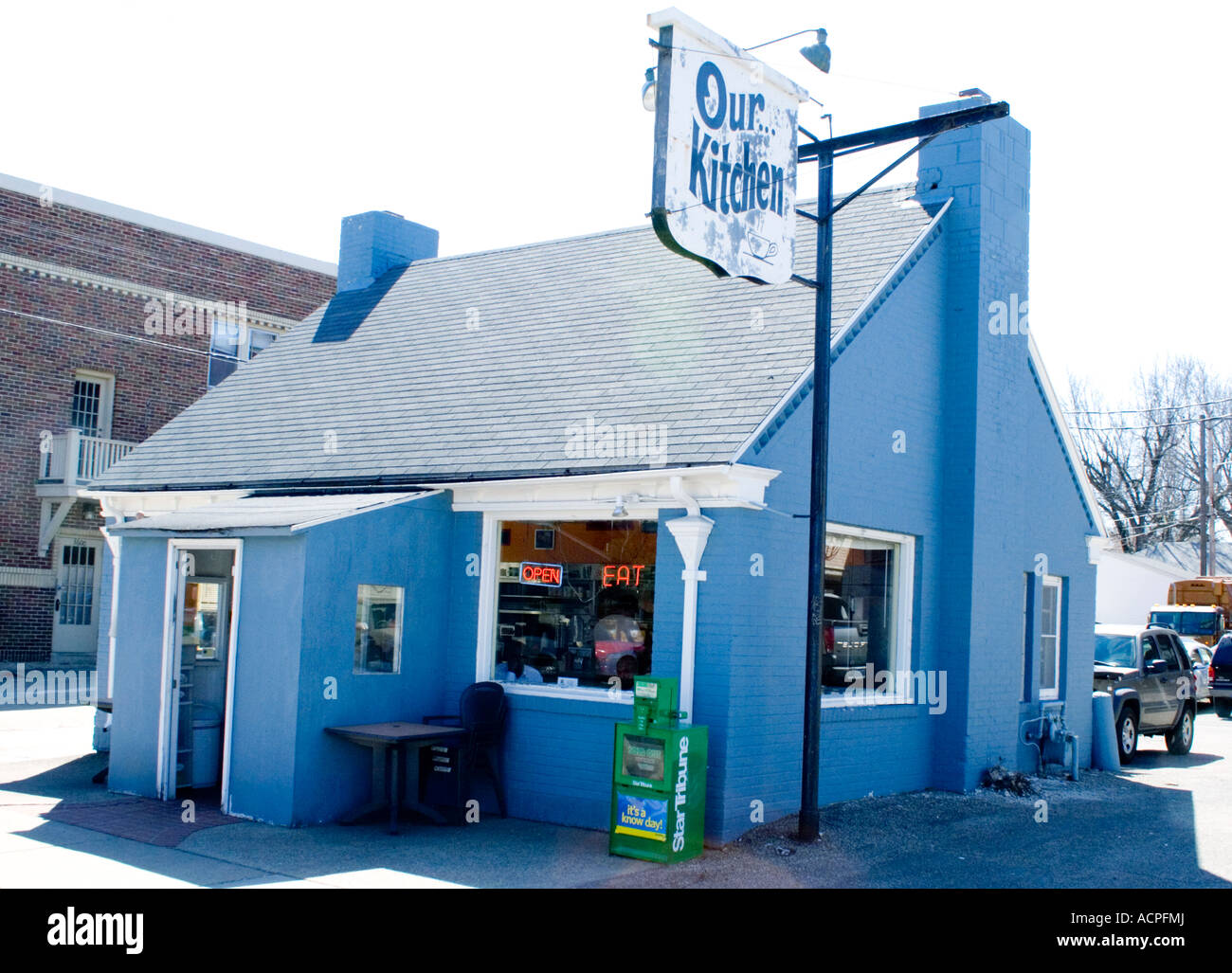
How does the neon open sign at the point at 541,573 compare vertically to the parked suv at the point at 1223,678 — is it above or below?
above

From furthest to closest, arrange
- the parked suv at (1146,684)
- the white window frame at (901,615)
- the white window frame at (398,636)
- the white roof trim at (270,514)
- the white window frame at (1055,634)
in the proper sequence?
the parked suv at (1146,684), the white window frame at (1055,634), the white window frame at (901,615), the white window frame at (398,636), the white roof trim at (270,514)

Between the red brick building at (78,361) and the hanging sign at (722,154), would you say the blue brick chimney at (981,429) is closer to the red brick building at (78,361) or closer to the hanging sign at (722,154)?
the hanging sign at (722,154)

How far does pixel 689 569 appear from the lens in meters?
9.73

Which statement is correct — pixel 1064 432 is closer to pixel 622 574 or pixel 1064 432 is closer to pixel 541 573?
pixel 622 574

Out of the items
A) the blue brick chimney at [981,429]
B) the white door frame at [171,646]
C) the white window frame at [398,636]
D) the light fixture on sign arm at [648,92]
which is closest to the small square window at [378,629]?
the white window frame at [398,636]

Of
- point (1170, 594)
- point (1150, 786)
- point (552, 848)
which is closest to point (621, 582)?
point (552, 848)

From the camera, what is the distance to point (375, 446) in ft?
41.0

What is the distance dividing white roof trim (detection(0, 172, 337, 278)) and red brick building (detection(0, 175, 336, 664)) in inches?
1.1

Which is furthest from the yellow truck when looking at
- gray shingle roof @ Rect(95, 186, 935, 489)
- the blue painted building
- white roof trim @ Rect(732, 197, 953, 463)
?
gray shingle roof @ Rect(95, 186, 935, 489)

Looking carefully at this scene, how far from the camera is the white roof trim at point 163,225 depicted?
75.8 feet

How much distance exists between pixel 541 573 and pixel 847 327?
364 cm

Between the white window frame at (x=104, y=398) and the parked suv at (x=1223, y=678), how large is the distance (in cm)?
2344

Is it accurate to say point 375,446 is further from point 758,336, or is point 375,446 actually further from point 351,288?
point 351,288

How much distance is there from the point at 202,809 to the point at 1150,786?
1015 centimetres
